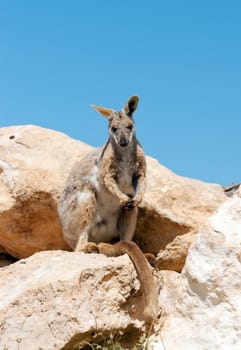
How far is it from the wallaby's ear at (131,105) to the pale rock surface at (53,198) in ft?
2.94

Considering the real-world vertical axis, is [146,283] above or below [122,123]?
below

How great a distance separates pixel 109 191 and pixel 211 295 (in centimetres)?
313

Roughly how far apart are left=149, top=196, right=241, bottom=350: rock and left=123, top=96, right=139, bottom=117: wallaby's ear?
10.1 ft

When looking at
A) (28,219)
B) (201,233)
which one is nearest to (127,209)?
(28,219)

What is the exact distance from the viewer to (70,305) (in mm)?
6039

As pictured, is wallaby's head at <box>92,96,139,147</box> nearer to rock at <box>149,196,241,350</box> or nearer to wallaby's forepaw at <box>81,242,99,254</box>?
wallaby's forepaw at <box>81,242,99,254</box>

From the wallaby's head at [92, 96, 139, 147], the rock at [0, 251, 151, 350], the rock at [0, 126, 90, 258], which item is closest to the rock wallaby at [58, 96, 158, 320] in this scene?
the wallaby's head at [92, 96, 139, 147]

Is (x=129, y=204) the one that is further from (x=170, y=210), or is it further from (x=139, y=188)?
(x=170, y=210)

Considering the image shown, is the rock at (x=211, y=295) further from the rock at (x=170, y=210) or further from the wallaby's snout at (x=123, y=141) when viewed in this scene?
the wallaby's snout at (x=123, y=141)

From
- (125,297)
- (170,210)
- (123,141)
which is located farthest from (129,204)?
(125,297)

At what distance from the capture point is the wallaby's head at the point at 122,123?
8.63 m

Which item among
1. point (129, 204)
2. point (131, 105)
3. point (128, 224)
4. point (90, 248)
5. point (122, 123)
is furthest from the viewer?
point (131, 105)

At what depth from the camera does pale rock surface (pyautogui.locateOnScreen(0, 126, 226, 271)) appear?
346 inches

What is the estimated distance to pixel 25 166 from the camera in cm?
962
